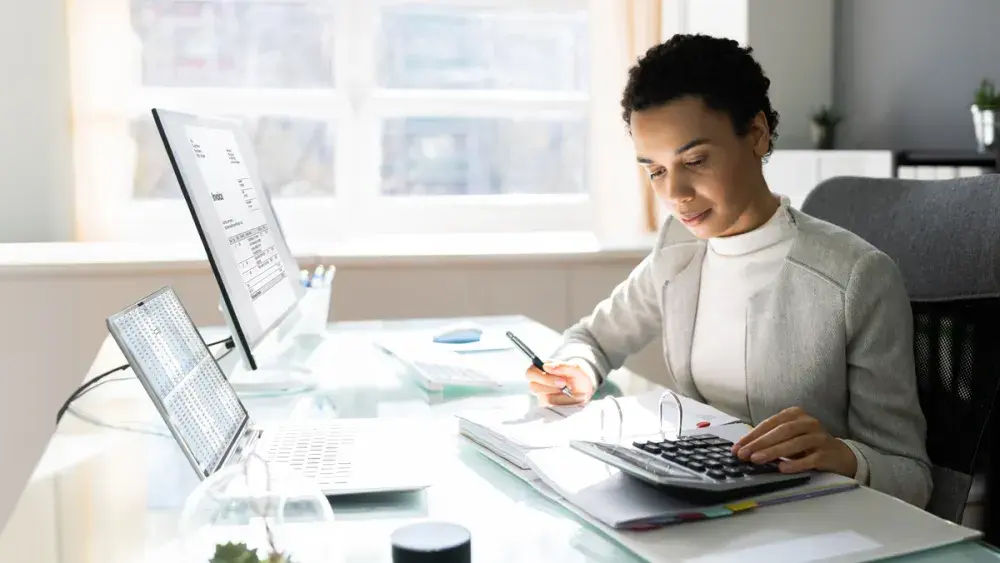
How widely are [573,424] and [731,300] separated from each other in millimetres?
333

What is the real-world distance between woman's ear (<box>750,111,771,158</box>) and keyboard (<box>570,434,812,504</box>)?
0.48m

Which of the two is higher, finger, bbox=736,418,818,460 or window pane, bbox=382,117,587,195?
window pane, bbox=382,117,587,195

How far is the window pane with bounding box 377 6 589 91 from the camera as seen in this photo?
12.9 feet

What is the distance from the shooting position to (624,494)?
859 mm

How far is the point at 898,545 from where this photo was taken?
75cm

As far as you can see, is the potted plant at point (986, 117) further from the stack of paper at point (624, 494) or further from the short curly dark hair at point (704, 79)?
the stack of paper at point (624, 494)

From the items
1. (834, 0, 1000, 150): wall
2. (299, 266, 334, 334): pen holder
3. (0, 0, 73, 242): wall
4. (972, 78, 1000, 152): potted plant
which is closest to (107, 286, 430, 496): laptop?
(299, 266, 334, 334): pen holder

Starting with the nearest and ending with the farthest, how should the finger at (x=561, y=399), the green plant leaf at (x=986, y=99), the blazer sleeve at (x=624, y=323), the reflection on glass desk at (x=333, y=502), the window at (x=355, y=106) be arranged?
the reflection on glass desk at (x=333, y=502) < the finger at (x=561, y=399) < the blazer sleeve at (x=624, y=323) < the green plant leaf at (x=986, y=99) < the window at (x=355, y=106)

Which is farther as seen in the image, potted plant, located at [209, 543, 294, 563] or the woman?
the woman

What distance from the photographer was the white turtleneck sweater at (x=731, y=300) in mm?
1271

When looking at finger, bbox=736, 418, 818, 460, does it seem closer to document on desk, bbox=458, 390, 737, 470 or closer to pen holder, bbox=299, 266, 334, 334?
document on desk, bbox=458, 390, 737, 470

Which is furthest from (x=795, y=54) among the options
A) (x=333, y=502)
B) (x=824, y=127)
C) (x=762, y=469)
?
(x=333, y=502)

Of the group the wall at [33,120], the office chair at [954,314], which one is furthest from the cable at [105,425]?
Result: the wall at [33,120]

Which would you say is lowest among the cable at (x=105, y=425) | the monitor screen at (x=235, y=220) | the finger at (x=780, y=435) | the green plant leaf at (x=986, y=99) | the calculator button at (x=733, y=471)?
the cable at (x=105, y=425)
